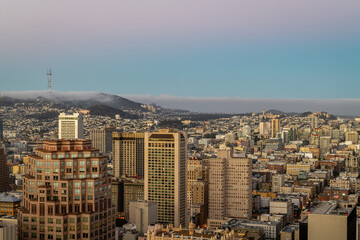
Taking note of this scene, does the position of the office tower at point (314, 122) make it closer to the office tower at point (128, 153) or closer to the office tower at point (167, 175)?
the office tower at point (128, 153)

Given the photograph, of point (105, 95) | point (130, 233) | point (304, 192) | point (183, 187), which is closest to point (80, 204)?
point (130, 233)

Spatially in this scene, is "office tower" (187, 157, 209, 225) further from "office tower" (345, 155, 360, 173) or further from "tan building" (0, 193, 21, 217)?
"office tower" (345, 155, 360, 173)

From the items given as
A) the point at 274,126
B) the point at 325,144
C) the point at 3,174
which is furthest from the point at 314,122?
the point at 3,174

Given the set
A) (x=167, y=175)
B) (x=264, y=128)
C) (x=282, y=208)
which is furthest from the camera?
(x=264, y=128)

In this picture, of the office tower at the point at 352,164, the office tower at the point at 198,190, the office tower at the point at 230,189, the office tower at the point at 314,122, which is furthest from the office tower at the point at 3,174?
the office tower at the point at 314,122

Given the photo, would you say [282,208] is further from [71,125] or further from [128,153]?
[71,125]

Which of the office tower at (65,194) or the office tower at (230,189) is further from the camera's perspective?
the office tower at (230,189)
